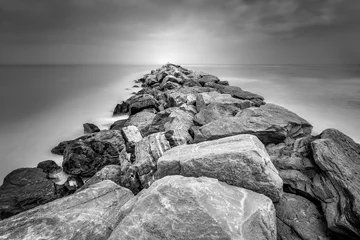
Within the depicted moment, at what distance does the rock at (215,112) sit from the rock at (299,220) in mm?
3581

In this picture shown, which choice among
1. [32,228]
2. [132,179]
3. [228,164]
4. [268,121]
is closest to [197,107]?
[268,121]

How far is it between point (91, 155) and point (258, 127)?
4520 millimetres

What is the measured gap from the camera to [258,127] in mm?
5109

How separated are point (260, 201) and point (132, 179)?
2.71 m

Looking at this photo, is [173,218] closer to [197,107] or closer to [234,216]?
[234,216]

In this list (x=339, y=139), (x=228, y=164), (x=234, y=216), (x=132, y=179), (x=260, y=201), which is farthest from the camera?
(x=132, y=179)

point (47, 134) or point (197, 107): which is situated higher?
point (197, 107)

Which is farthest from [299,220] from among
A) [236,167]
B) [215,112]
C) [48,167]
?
[48,167]

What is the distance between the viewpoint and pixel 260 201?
262 centimetres

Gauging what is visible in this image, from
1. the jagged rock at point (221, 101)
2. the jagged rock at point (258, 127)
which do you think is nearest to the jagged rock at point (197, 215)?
the jagged rock at point (258, 127)

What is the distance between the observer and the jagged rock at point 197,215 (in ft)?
7.24

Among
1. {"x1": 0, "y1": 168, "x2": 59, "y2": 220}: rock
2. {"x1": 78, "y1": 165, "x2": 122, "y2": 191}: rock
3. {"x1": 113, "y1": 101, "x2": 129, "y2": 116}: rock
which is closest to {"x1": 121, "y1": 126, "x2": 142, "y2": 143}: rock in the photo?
{"x1": 78, "y1": 165, "x2": 122, "y2": 191}: rock

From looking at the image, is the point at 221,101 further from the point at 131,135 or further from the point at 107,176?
the point at 107,176

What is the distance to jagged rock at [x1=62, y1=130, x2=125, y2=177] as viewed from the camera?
5.24 metres
